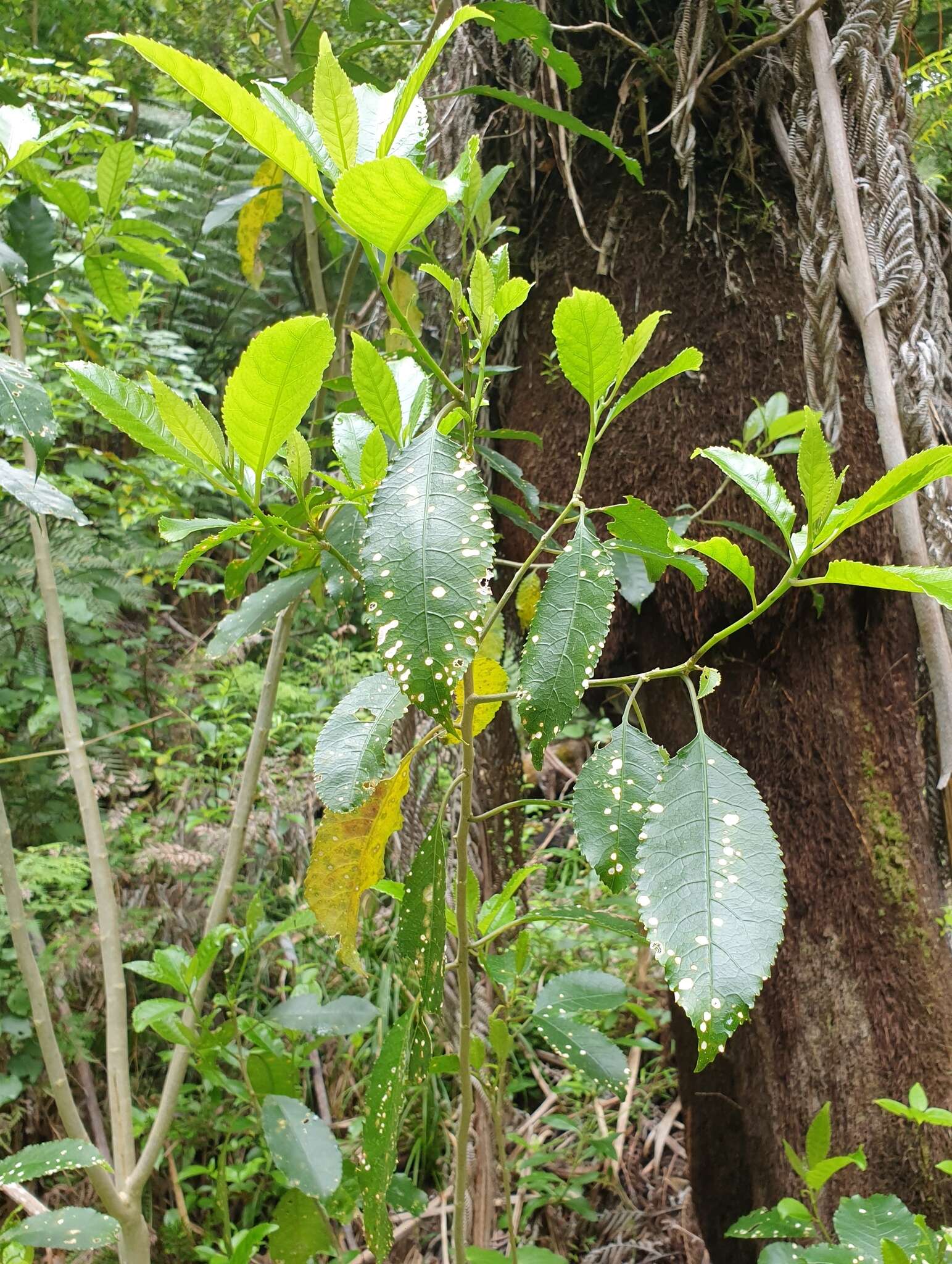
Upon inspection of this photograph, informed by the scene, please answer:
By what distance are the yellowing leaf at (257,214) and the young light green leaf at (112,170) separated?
0.17m

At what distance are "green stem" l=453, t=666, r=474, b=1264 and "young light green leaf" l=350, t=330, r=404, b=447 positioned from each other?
163mm

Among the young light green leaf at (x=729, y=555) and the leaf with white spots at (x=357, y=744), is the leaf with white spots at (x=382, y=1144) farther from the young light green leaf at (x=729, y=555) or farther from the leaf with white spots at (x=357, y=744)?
the young light green leaf at (x=729, y=555)

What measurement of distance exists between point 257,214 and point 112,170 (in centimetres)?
23

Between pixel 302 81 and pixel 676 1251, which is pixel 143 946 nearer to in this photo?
pixel 676 1251

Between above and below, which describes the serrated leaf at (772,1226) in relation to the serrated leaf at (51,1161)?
below

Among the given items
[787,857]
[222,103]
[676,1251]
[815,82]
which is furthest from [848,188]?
[676,1251]

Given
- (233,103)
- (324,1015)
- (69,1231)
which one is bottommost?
(69,1231)

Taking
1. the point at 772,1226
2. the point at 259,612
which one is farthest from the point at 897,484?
the point at 772,1226

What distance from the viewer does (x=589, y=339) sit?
490 millimetres

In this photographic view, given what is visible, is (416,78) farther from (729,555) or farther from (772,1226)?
(772,1226)

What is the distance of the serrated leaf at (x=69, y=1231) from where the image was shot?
0.86 metres

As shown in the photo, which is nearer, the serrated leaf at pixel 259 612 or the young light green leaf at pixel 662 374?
the young light green leaf at pixel 662 374

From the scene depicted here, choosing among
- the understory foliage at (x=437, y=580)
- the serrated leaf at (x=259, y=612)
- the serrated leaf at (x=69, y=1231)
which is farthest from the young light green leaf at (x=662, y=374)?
the serrated leaf at (x=69, y=1231)

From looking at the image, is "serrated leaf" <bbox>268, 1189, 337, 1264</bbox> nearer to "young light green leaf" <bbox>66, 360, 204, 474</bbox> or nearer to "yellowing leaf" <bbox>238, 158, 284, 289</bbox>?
"young light green leaf" <bbox>66, 360, 204, 474</bbox>
